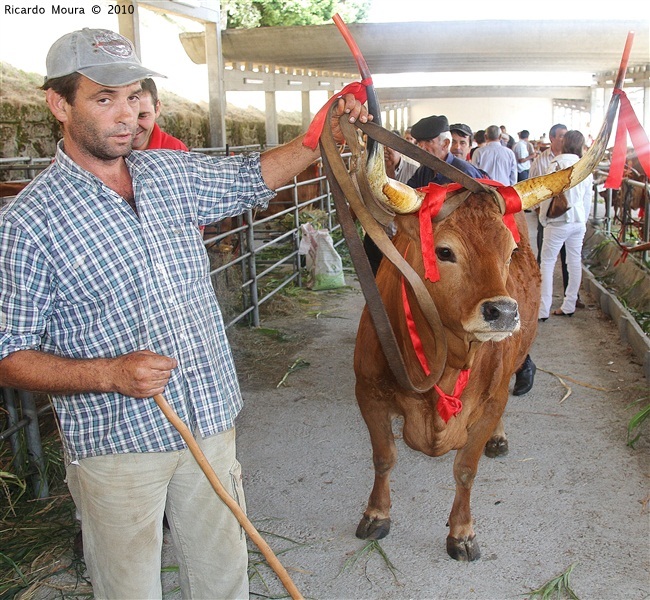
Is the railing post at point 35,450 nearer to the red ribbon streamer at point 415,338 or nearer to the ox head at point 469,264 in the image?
the red ribbon streamer at point 415,338

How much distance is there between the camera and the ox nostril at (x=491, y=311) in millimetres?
2744

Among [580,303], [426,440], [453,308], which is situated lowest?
[580,303]

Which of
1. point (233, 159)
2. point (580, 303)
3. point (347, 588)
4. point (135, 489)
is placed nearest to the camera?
point (135, 489)

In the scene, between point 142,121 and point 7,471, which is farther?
point 7,471

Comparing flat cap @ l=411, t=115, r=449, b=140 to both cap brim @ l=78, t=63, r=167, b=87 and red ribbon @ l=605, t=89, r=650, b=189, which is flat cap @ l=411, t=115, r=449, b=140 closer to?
red ribbon @ l=605, t=89, r=650, b=189

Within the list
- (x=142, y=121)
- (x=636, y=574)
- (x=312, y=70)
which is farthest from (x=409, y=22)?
(x=636, y=574)

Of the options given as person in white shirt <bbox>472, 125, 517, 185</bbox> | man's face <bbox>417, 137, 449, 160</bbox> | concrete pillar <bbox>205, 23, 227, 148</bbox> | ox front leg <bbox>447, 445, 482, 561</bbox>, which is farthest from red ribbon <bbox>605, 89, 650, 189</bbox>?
concrete pillar <bbox>205, 23, 227, 148</bbox>

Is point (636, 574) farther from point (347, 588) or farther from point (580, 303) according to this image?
point (580, 303)

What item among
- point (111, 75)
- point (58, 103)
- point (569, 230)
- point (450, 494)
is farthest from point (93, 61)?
point (569, 230)

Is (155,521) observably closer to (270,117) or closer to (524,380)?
(524,380)

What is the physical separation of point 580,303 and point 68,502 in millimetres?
6323

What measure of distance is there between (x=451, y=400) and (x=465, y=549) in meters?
0.84

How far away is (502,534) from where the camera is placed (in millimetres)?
3781

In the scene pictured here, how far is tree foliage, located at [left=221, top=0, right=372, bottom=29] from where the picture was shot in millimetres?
23641
